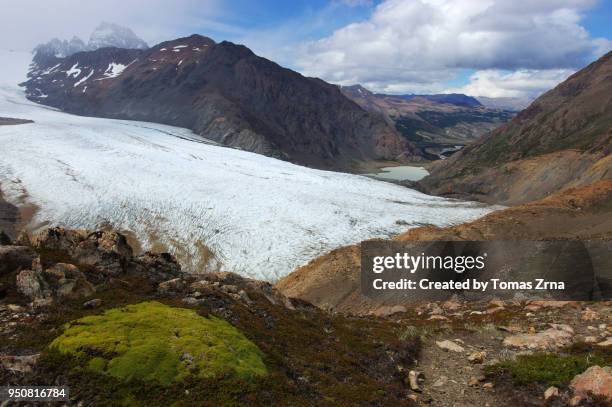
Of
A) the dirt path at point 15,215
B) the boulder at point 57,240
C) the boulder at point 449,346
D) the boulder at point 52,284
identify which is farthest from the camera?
the dirt path at point 15,215

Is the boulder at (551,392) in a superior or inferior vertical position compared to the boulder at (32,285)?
inferior

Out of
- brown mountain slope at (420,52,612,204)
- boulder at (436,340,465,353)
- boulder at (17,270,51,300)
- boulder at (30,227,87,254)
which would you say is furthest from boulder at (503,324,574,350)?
brown mountain slope at (420,52,612,204)

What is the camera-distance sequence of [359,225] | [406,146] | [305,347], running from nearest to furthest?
[305,347] → [359,225] → [406,146]

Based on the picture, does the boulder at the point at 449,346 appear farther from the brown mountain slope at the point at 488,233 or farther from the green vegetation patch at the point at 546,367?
the brown mountain slope at the point at 488,233

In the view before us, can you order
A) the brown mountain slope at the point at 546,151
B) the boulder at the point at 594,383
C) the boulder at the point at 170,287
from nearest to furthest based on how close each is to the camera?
the boulder at the point at 594,383 < the boulder at the point at 170,287 < the brown mountain slope at the point at 546,151

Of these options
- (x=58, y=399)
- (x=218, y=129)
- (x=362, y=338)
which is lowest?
(x=362, y=338)

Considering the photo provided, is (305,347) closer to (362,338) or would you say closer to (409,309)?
(362,338)

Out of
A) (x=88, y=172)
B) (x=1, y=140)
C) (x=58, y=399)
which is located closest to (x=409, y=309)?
(x=58, y=399)

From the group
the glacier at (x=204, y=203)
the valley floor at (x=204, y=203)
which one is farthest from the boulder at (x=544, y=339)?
the glacier at (x=204, y=203)
